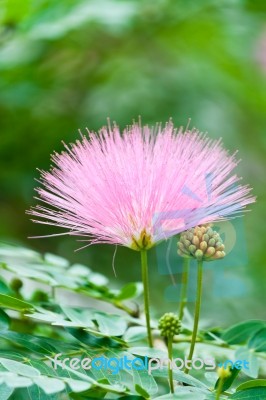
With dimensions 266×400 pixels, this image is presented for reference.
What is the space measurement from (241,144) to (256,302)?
934mm

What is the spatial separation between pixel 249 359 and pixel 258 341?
0.04 m

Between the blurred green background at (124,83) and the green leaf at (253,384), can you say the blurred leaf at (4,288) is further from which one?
the blurred green background at (124,83)

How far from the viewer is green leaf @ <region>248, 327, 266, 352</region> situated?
812mm

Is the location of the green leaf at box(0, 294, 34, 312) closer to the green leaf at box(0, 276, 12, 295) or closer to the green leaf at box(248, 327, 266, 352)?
the green leaf at box(0, 276, 12, 295)

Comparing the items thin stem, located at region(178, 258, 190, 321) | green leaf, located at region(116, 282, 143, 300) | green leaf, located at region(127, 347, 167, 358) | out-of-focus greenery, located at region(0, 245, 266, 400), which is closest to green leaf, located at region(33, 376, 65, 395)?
out-of-focus greenery, located at region(0, 245, 266, 400)

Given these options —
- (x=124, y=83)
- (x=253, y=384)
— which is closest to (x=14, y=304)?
(x=253, y=384)

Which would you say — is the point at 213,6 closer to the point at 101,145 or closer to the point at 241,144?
the point at 241,144

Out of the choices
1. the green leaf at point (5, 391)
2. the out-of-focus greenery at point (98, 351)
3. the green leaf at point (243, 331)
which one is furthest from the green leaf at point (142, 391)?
the green leaf at point (243, 331)

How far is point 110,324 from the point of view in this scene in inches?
31.2

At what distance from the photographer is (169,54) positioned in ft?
7.48

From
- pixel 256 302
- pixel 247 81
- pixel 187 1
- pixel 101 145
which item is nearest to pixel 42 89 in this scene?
pixel 187 1

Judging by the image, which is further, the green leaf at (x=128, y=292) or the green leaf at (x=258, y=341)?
the green leaf at (x=128, y=292)

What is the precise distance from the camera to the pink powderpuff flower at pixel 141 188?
2.29 feet

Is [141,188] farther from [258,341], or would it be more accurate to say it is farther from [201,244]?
[258,341]
